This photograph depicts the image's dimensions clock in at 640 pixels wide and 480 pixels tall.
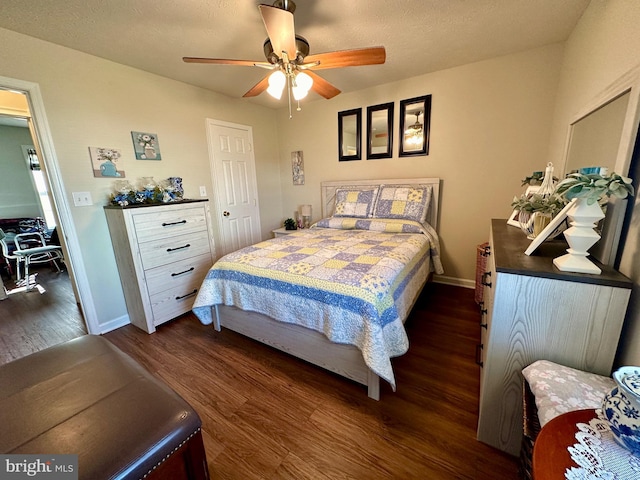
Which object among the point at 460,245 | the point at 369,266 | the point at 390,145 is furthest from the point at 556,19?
the point at 369,266

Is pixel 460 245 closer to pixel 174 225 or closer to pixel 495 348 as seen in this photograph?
pixel 495 348

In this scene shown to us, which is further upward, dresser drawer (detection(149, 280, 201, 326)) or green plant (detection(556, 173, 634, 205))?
green plant (detection(556, 173, 634, 205))

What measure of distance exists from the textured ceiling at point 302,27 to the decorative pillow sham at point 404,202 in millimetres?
1303

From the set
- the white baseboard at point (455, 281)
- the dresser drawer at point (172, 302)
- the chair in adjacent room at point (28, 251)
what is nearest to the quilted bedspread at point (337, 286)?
the dresser drawer at point (172, 302)

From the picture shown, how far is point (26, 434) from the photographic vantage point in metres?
0.75

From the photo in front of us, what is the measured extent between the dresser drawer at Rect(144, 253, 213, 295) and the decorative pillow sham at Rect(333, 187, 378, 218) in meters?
1.74

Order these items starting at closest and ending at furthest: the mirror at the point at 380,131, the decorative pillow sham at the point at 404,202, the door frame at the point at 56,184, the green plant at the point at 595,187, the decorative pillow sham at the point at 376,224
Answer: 1. the green plant at the point at 595,187
2. the door frame at the point at 56,184
3. the decorative pillow sham at the point at 376,224
4. the decorative pillow sham at the point at 404,202
5. the mirror at the point at 380,131

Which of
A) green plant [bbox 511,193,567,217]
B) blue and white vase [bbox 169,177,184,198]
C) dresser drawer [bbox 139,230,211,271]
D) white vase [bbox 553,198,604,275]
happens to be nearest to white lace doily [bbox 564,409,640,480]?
white vase [bbox 553,198,604,275]

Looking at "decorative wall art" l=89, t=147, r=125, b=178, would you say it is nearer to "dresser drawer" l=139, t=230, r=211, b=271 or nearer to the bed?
"dresser drawer" l=139, t=230, r=211, b=271

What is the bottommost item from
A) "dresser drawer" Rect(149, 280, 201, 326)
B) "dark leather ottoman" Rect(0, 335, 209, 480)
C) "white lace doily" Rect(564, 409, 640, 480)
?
"dresser drawer" Rect(149, 280, 201, 326)

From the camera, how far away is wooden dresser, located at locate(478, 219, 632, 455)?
3.01ft

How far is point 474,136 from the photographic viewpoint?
8.83 ft

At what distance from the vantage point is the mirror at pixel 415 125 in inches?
114

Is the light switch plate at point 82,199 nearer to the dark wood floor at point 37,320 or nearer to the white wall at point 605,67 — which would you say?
the dark wood floor at point 37,320
